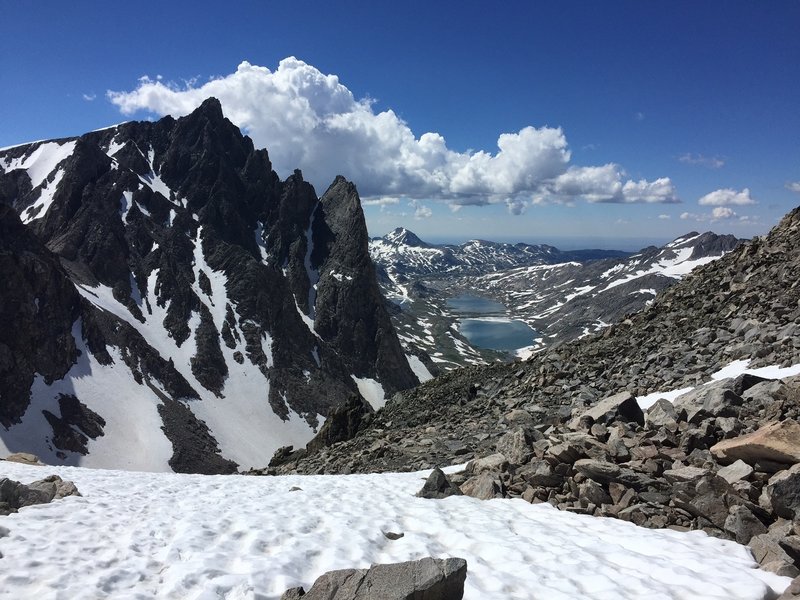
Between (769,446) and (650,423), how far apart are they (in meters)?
3.98

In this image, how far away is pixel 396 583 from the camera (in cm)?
734

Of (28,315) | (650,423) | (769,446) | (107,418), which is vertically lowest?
(107,418)

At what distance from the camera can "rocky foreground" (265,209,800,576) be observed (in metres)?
9.94

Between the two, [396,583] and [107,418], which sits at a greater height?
[396,583]

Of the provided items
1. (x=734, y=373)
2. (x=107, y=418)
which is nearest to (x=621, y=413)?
(x=734, y=373)

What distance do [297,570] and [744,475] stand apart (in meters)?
9.49

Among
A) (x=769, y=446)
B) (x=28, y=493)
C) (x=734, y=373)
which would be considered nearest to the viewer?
(x=769, y=446)

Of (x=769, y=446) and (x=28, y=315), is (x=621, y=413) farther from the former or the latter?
(x=28, y=315)

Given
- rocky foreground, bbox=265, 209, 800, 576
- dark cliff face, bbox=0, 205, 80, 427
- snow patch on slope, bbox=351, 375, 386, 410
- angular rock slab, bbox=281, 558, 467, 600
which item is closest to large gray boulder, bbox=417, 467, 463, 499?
rocky foreground, bbox=265, 209, 800, 576

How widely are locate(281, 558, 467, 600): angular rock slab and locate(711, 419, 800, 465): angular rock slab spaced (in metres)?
7.18

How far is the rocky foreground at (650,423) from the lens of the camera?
9938 mm

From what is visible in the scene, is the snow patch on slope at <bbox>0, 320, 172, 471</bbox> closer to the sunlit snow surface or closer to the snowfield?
the snowfield

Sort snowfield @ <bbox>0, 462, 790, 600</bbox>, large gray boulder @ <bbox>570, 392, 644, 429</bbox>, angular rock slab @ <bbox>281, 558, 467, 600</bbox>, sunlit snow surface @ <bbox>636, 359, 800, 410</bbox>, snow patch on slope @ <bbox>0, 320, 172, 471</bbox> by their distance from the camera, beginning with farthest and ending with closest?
1. snow patch on slope @ <bbox>0, 320, 172, 471</bbox>
2. sunlit snow surface @ <bbox>636, 359, 800, 410</bbox>
3. large gray boulder @ <bbox>570, 392, 644, 429</bbox>
4. snowfield @ <bbox>0, 462, 790, 600</bbox>
5. angular rock slab @ <bbox>281, 558, 467, 600</bbox>

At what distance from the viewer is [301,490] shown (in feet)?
54.0
